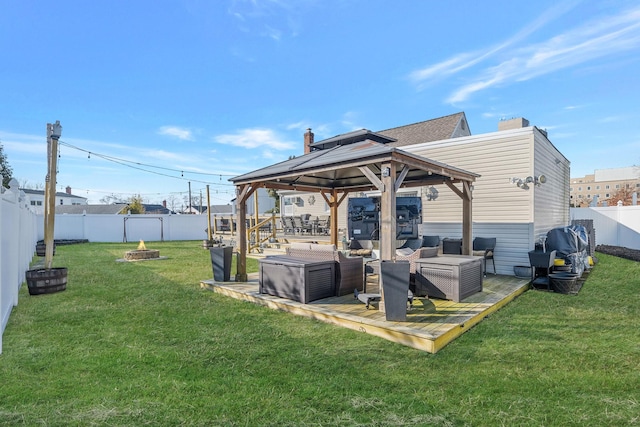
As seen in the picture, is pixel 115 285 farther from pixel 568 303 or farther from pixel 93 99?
pixel 93 99

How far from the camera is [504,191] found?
8.08m

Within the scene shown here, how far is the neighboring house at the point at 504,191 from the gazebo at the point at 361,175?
1.00 metres

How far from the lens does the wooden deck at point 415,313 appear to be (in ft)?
12.4

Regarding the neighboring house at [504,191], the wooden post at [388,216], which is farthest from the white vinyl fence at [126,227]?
the wooden post at [388,216]

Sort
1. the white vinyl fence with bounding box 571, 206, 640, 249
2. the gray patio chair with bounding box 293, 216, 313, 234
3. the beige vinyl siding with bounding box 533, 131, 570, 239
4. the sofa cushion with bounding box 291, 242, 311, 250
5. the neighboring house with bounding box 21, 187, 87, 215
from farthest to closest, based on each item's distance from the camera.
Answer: the neighboring house with bounding box 21, 187, 87, 215 < the gray patio chair with bounding box 293, 216, 313, 234 < the white vinyl fence with bounding box 571, 206, 640, 249 < the beige vinyl siding with bounding box 533, 131, 570, 239 < the sofa cushion with bounding box 291, 242, 311, 250

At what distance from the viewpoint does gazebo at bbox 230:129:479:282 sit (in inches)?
180

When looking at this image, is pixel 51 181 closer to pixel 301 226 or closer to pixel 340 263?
pixel 340 263

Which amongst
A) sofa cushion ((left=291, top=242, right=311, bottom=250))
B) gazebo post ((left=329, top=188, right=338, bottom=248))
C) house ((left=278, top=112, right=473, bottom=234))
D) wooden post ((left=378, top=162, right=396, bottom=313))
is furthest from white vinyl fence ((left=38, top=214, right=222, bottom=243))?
wooden post ((left=378, top=162, right=396, bottom=313))

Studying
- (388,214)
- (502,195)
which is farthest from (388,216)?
(502,195)

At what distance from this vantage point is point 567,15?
26.2 ft

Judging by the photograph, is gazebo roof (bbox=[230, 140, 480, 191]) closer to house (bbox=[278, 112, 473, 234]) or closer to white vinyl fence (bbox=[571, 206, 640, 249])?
house (bbox=[278, 112, 473, 234])

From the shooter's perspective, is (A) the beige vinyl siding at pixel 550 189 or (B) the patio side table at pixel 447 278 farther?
(A) the beige vinyl siding at pixel 550 189

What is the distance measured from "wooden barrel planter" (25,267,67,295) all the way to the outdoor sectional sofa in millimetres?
4759

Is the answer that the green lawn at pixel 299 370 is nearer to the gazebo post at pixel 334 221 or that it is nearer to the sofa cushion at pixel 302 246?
the sofa cushion at pixel 302 246
